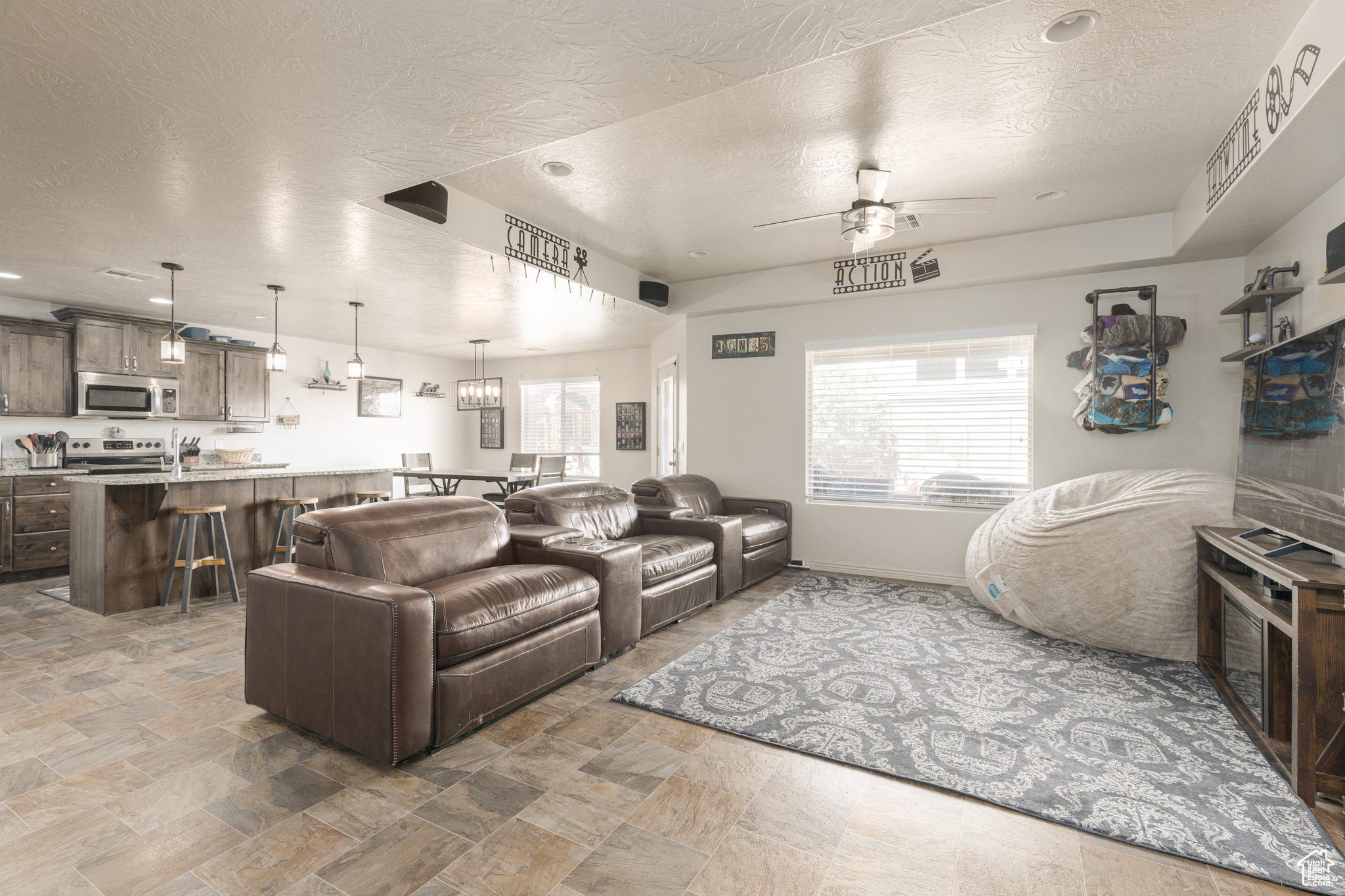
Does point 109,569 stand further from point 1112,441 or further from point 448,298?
point 1112,441

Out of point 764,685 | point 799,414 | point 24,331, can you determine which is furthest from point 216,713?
point 24,331

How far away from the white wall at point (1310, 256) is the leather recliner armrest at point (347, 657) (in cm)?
421

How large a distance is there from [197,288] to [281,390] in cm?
249

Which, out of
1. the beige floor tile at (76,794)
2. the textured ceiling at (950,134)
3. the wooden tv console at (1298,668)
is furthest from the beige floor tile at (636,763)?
the textured ceiling at (950,134)

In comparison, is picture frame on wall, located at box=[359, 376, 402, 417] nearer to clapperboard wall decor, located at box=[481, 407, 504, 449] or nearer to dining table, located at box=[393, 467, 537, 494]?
clapperboard wall decor, located at box=[481, 407, 504, 449]

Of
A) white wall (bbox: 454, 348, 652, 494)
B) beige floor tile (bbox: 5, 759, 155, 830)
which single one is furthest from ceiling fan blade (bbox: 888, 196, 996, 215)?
white wall (bbox: 454, 348, 652, 494)

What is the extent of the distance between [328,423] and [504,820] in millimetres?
7699

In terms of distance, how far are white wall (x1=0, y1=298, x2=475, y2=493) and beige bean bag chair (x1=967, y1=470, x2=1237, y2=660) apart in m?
8.02

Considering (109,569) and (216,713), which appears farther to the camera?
(109,569)

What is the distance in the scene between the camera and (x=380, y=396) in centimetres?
895

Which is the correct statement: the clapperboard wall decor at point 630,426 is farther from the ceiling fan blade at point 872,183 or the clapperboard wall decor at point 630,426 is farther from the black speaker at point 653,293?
the ceiling fan blade at point 872,183

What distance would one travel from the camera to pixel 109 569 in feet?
14.3

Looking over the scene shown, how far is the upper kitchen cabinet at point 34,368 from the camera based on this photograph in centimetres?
555

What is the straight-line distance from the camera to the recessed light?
2.28m
